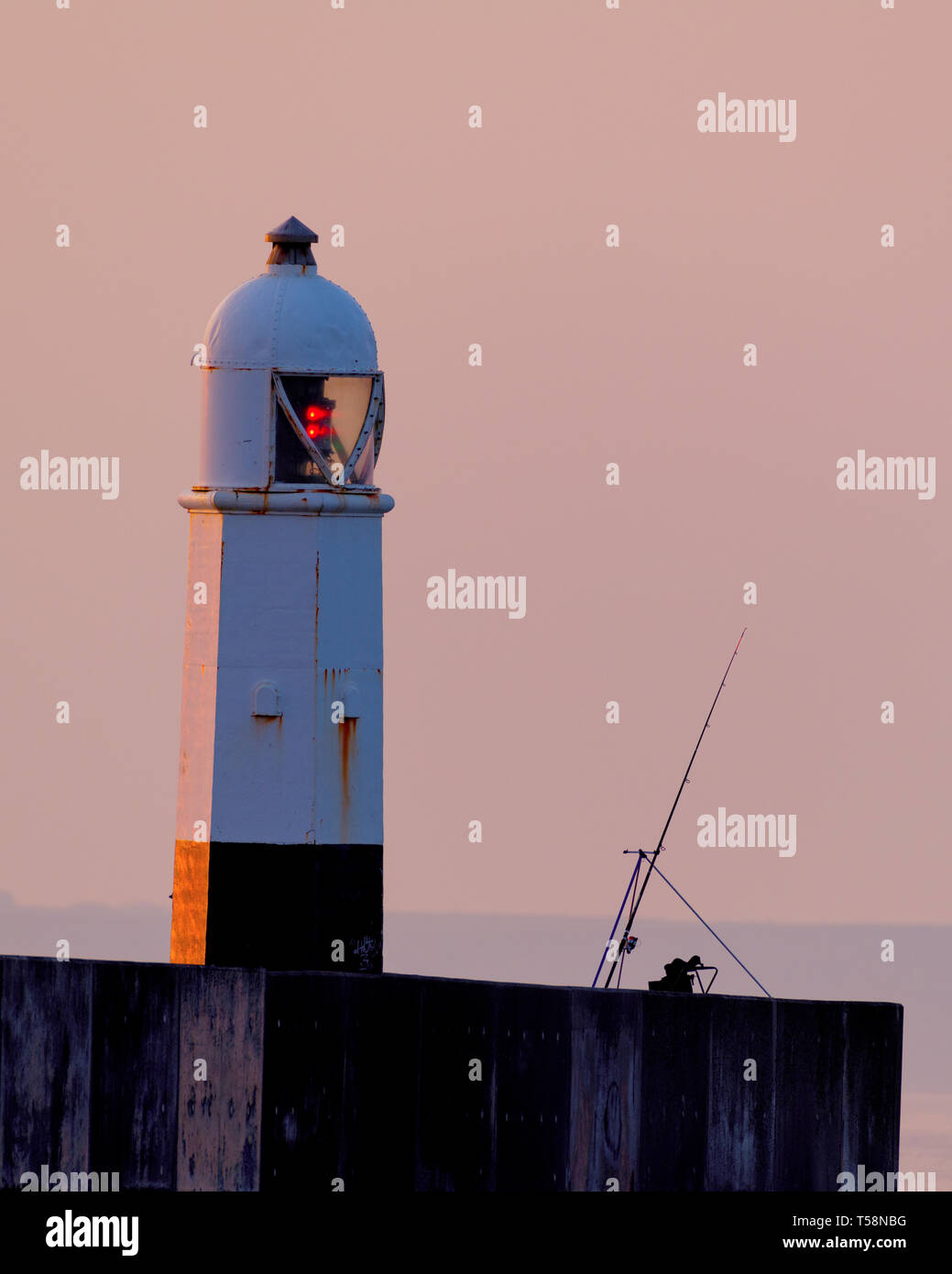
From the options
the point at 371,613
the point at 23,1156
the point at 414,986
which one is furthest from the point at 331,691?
the point at 23,1156

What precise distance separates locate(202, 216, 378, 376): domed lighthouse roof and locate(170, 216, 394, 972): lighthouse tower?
2 centimetres

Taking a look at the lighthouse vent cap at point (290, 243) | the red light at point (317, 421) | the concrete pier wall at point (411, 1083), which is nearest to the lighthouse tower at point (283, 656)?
the red light at point (317, 421)

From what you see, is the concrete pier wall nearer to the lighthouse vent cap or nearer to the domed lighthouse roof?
the domed lighthouse roof

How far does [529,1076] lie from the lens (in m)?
27.6

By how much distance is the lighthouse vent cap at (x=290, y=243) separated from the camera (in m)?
30.9

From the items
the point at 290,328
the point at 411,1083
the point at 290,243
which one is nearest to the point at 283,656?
the point at 290,328

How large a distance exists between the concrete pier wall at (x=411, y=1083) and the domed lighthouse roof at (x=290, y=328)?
5.65 m

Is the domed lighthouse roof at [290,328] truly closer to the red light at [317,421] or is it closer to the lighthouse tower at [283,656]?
the lighthouse tower at [283,656]

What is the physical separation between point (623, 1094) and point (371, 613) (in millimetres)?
4577

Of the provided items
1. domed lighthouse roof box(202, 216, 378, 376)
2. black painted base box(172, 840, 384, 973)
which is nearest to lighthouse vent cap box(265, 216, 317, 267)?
domed lighthouse roof box(202, 216, 378, 376)
